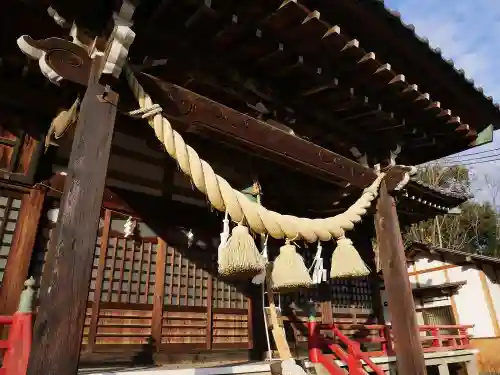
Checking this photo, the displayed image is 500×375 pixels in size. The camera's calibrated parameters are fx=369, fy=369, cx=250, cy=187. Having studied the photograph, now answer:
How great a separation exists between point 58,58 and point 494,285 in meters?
19.1

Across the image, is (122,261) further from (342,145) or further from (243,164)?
(342,145)

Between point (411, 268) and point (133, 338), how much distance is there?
17.7 meters

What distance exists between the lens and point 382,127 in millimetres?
5059

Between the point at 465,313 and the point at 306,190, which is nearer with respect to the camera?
the point at 306,190

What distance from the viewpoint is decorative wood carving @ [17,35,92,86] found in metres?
2.46

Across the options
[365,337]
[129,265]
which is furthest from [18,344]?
[365,337]

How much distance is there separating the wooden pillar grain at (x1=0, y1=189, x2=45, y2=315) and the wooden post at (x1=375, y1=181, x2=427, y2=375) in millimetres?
4285

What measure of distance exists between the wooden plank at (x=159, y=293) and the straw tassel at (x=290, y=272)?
2.88 meters

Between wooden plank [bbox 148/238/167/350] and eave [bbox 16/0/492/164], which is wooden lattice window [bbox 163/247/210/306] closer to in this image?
wooden plank [bbox 148/238/167/350]

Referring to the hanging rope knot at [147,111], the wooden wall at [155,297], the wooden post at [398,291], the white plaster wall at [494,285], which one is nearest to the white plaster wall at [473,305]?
the white plaster wall at [494,285]

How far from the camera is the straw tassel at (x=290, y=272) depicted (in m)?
3.25

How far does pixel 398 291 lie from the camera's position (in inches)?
170

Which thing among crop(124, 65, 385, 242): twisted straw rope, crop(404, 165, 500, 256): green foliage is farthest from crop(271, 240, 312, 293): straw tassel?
crop(404, 165, 500, 256): green foliage

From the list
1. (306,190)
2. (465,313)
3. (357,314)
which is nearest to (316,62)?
(306,190)
